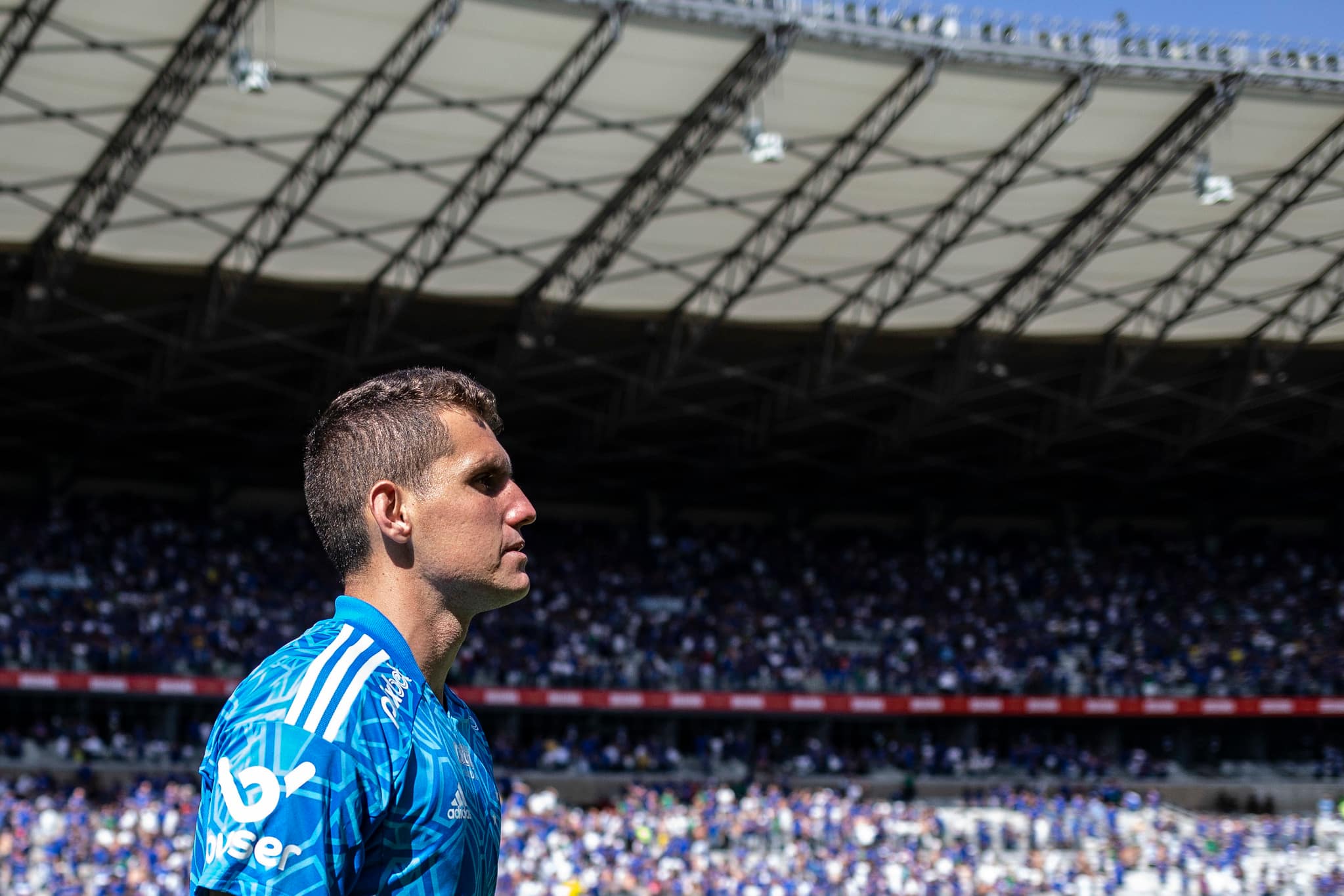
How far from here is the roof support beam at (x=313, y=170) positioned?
25547 millimetres

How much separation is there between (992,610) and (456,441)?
44.6 metres

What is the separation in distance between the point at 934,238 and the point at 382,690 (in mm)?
32380

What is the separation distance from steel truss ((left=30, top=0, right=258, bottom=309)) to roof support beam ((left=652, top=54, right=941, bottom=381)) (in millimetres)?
12089

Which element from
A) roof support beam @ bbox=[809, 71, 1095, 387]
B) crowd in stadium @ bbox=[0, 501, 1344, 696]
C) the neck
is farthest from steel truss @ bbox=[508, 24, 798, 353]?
the neck

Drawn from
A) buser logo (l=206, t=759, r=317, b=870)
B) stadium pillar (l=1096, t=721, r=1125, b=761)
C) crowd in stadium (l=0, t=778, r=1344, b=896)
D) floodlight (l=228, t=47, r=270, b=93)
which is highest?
floodlight (l=228, t=47, r=270, b=93)

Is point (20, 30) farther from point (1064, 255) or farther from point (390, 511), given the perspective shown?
point (390, 511)

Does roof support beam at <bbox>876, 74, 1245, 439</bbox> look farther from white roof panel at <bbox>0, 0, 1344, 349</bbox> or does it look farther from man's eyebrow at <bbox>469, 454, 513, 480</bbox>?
man's eyebrow at <bbox>469, 454, 513, 480</bbox>

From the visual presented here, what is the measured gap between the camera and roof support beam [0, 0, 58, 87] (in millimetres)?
23484

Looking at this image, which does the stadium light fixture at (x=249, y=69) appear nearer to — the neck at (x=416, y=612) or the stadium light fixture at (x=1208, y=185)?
the stadium light fixture at (x=1208, y=185)

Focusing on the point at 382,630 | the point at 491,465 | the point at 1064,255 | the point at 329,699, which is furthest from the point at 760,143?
the point at 329,699

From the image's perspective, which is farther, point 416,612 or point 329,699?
point 416,612

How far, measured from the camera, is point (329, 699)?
6.80ft

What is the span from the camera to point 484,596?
242cm

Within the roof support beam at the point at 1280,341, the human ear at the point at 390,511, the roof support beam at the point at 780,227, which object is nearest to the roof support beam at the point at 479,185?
the roof support beam at the point at 780,227
